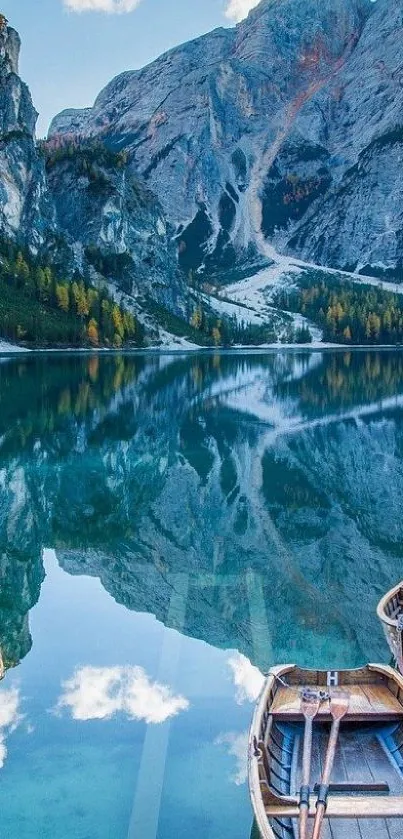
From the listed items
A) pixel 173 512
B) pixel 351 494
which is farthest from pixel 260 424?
pixel 173 512

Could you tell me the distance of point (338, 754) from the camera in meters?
10.0

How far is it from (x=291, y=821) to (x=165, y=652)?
838 cm

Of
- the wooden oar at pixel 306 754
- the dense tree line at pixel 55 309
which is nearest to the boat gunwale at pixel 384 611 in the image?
the wooden oar at pixel 306 754

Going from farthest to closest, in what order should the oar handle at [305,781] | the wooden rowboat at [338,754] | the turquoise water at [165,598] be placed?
the turquoise water at [165,598] < the wooden rowboat at [338,754] < the oar handle at [305,781]

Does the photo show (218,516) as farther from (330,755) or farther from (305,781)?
(305,781)

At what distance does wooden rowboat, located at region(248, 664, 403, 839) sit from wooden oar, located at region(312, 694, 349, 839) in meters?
0.11

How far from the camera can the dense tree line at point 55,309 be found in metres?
164

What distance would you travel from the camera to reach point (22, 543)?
24250 millimetres

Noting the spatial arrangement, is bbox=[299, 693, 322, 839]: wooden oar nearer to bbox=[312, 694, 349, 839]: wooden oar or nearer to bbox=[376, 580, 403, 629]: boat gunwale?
bbox=[312, 694, 349, 839]: wooden oar

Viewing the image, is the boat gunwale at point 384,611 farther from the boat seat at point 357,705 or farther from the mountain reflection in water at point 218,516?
the boat seat at point 357,705

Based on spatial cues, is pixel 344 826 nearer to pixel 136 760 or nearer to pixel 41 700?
pixel 136 760

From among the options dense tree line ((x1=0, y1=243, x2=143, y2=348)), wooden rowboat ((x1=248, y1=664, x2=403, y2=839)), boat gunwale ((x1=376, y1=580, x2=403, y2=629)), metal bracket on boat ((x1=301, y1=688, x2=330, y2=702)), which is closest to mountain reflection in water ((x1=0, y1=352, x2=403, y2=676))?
boat gunwale ((x1=376, y1=580, x2=403, y2=629))

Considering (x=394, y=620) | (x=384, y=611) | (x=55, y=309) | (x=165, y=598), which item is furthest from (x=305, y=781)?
(x=55, y=309)

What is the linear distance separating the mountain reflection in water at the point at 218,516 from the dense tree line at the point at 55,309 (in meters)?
106
